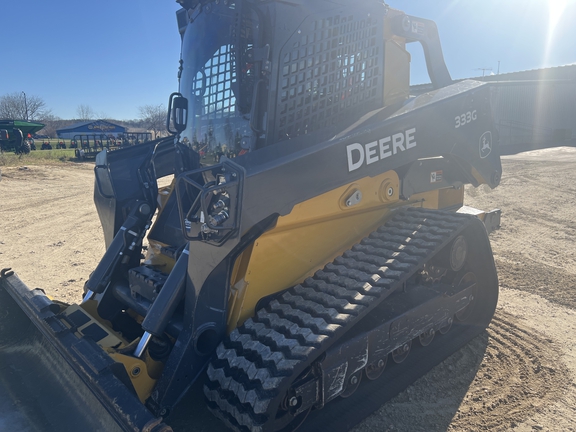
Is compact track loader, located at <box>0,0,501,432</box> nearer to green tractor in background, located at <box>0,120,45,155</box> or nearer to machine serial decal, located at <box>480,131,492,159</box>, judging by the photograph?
machine serial decal, located at <box>480,131,492,159</box>

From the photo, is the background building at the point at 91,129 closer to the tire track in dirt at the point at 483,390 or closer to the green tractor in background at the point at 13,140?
the green tractor in background at the point at 13,140

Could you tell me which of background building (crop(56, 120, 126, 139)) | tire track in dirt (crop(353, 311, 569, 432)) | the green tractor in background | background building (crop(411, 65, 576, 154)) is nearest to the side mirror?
tire track in dirt (crop(353, 311, 569, 432))

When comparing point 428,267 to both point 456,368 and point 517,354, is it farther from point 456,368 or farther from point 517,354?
point 517,354

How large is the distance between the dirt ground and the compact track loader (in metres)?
0.25

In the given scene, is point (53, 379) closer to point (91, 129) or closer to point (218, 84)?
point (218, 84)

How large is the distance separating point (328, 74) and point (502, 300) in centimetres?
331

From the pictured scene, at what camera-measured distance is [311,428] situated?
2.74 metres

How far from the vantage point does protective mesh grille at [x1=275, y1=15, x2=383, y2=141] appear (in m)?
2.92

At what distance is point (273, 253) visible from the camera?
2.71m

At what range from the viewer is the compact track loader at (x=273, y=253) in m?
2.42

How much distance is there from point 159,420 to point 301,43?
2.34 m

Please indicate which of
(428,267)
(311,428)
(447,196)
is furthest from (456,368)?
(447,196)

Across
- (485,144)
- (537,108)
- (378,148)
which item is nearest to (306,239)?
(378,148)

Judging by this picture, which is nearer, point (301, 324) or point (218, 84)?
point (301, 324)
